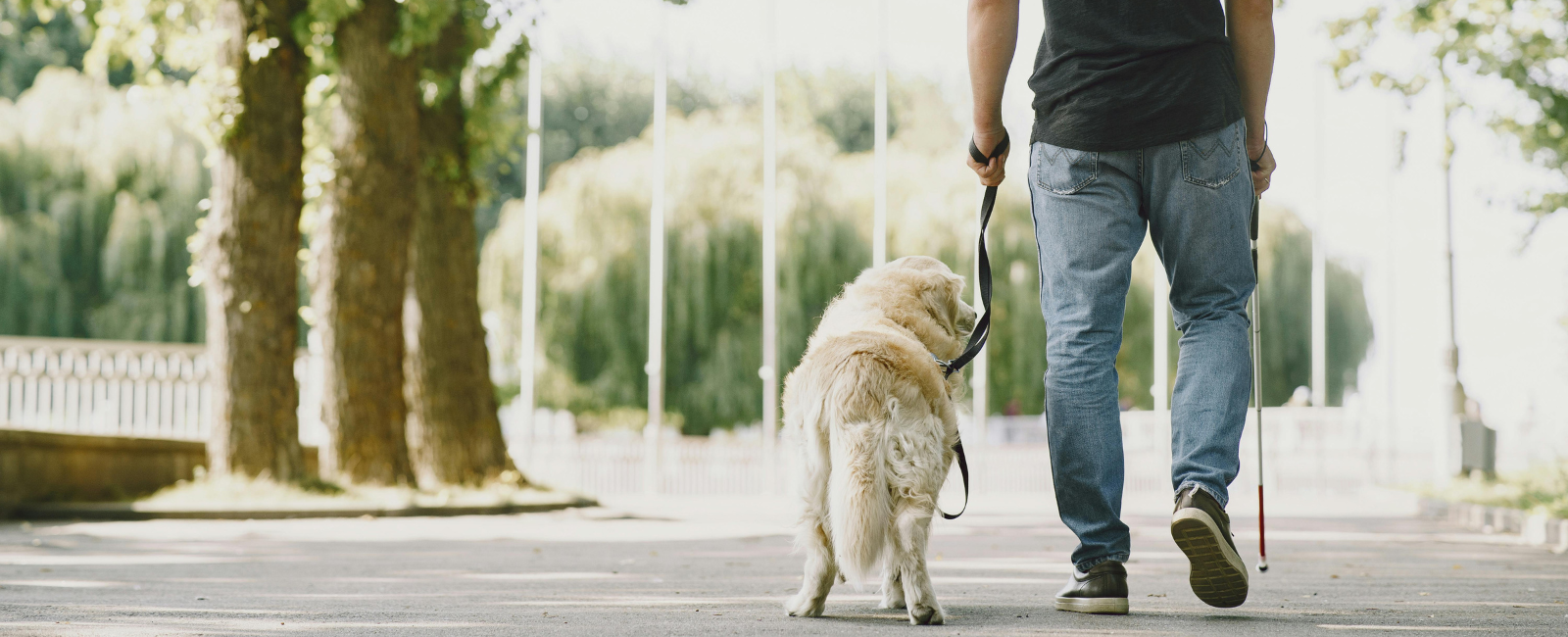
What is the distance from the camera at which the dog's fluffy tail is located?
3.53 m

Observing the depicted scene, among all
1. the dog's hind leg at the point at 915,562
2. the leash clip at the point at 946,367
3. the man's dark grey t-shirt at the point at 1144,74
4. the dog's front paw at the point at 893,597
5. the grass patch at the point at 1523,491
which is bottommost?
the grass patch at the point at 1523,491

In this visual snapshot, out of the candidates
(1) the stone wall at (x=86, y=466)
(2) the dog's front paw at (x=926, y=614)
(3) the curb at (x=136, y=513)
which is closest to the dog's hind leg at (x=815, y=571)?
(2) the dog's front paw at (x=926, y=614)

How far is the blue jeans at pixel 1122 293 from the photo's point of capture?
3.71m

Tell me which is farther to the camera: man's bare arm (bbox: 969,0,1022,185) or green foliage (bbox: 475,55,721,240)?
green foliage (bbox: 475,55,721,240)

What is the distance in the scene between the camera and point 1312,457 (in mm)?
27875

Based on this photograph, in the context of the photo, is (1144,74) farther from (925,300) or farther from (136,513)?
(136,513)

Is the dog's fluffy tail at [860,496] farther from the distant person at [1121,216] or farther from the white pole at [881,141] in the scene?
the white pole at [881,141]

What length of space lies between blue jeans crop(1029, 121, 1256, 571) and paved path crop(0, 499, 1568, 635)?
40 centimetres

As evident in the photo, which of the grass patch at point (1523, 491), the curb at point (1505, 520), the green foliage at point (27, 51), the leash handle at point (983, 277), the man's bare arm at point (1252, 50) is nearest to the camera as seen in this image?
the man's bare arm at point (1252, 50)

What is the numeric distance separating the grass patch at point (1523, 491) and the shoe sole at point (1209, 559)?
627 cm

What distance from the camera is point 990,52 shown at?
3803mm

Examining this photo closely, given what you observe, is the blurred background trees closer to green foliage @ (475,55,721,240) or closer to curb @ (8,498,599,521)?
green foliage @ (475,55,721,240)

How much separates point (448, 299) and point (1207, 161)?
9.85 m

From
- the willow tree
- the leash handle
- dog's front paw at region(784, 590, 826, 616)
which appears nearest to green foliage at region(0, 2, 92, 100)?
the willow tree
